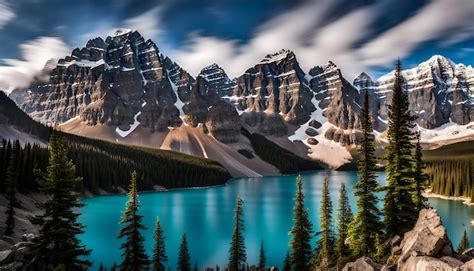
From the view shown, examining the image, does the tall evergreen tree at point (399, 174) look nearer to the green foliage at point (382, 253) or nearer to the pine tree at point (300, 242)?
the green foliage at point (382, 253)

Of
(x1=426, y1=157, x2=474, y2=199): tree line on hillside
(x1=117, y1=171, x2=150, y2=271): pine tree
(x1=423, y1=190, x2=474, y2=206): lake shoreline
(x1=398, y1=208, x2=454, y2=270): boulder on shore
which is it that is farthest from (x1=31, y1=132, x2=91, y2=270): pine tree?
(x1=426, y1=157, x2=474, y2=199): tree line on hillside

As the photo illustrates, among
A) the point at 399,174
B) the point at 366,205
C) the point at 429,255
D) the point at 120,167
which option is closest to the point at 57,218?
the point at 366,205

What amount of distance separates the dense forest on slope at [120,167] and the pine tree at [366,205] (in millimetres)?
67571

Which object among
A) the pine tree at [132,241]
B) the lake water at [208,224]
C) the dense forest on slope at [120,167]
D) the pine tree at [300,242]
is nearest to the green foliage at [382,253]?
the pine tree at [300,242]

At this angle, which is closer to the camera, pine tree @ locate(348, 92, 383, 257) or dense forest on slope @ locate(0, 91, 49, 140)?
pine tree @ locate(348, 92, 383, 257)

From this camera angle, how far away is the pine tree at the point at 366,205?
2923 centimetres

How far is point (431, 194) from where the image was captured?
397ft

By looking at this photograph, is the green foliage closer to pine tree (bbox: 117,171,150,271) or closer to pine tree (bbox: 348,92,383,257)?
pine tree (bbox: 348,92,383,257)

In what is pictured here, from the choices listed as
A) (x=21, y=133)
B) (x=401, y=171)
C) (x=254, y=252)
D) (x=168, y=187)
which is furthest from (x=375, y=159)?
(x=21, y=133)

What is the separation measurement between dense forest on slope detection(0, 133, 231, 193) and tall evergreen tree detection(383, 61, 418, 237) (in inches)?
2750

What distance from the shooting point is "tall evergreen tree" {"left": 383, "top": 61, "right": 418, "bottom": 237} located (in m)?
28.3

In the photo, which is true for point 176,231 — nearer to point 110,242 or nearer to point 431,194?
point 110,242

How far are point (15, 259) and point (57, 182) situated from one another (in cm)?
651

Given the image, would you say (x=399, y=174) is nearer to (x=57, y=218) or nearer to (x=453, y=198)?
(x=57, y=218)
